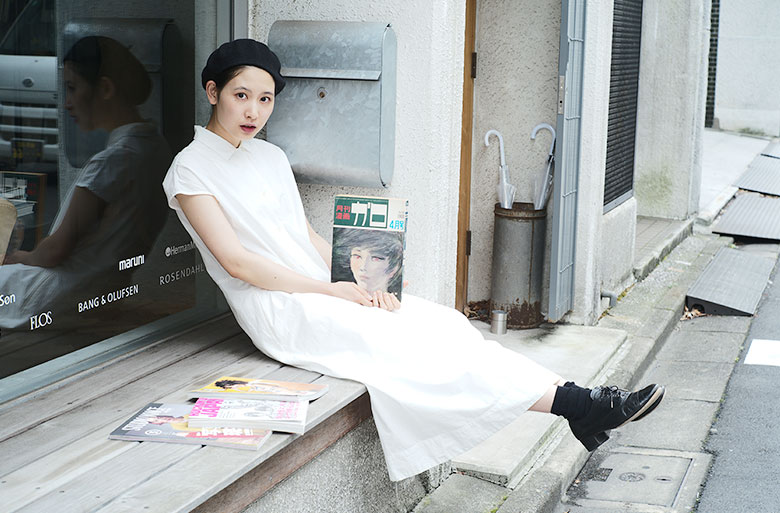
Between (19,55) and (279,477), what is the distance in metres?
1.53

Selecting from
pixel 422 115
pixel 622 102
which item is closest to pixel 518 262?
pixel 622 102

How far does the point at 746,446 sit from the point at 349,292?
2.39 metres

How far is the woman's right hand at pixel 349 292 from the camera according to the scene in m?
3.32

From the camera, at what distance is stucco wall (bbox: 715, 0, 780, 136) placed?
19.1 m

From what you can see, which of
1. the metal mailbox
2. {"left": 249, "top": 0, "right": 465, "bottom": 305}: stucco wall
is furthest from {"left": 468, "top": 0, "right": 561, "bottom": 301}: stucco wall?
the metal mailbox

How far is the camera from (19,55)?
297 centimetres

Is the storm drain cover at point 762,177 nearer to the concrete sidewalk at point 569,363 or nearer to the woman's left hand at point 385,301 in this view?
the concrete sidewalk at point 569,363

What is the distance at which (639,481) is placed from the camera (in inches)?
167

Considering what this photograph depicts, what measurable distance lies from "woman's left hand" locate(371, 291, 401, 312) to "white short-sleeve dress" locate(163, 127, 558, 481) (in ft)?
0.13

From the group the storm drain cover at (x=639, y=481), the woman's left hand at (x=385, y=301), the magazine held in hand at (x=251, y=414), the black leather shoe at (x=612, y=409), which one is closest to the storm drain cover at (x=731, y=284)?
the storm drain cover at (x=639, y=481)

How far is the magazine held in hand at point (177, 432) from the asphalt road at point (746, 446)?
7.25 ft

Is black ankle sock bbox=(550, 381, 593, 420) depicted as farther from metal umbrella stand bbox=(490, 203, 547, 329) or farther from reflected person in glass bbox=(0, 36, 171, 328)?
metal umbrella stand bbox=(490, 203, 547, 329)

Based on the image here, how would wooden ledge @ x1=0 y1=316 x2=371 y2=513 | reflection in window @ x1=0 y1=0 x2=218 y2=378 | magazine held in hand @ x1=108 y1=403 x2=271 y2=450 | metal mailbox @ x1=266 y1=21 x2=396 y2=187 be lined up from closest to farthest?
wooden ledge @ x1=0 y1=316 x2=371 y2=513 → magazine held in hand @ x1=108 y1=403 x2=271 y2=450 → reflection in window @ x1=0 y1=0 x2=218 y2=378 → metal mailbox @ x1=266 y1=21 x2=396 y2=187

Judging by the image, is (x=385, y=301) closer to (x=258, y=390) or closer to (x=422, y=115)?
(x=258, y=390)
